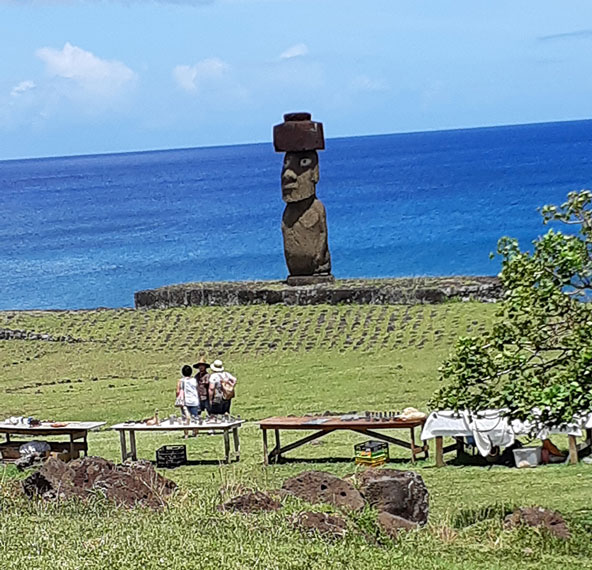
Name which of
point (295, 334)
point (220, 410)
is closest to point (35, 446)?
point (220, 410)

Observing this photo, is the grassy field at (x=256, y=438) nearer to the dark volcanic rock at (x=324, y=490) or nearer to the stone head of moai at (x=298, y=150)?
the dark volcanic rock at (x=324, y=490)

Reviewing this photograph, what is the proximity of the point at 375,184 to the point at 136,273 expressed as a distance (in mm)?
75590

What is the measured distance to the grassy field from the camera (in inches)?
364

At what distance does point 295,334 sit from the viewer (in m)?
26.2

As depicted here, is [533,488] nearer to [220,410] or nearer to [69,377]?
[220,410]

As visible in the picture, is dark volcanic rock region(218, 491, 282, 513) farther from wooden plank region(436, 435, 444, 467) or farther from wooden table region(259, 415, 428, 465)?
wooden plank region(436, 435, 444, 467)

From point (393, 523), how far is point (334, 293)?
57.9ft

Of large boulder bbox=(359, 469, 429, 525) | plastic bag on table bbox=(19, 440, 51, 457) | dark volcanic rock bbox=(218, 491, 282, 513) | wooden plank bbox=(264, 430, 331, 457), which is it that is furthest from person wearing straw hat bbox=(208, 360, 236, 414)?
dark volcanic rock bbox=(218, 491, 282, 513)

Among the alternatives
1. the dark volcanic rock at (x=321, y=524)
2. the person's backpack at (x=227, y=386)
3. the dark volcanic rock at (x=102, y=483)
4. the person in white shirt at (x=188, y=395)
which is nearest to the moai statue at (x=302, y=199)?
the person's backpack at (x=227, y=386)

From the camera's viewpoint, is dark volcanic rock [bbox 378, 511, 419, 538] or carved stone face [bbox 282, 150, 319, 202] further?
carved stone face [bbox 282, 150, 319, 202]

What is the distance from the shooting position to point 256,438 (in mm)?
17359

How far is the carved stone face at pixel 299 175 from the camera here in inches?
1132

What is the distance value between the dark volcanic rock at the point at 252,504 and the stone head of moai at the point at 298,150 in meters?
18.3

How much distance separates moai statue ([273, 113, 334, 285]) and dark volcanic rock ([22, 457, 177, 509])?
16666 millimetres
